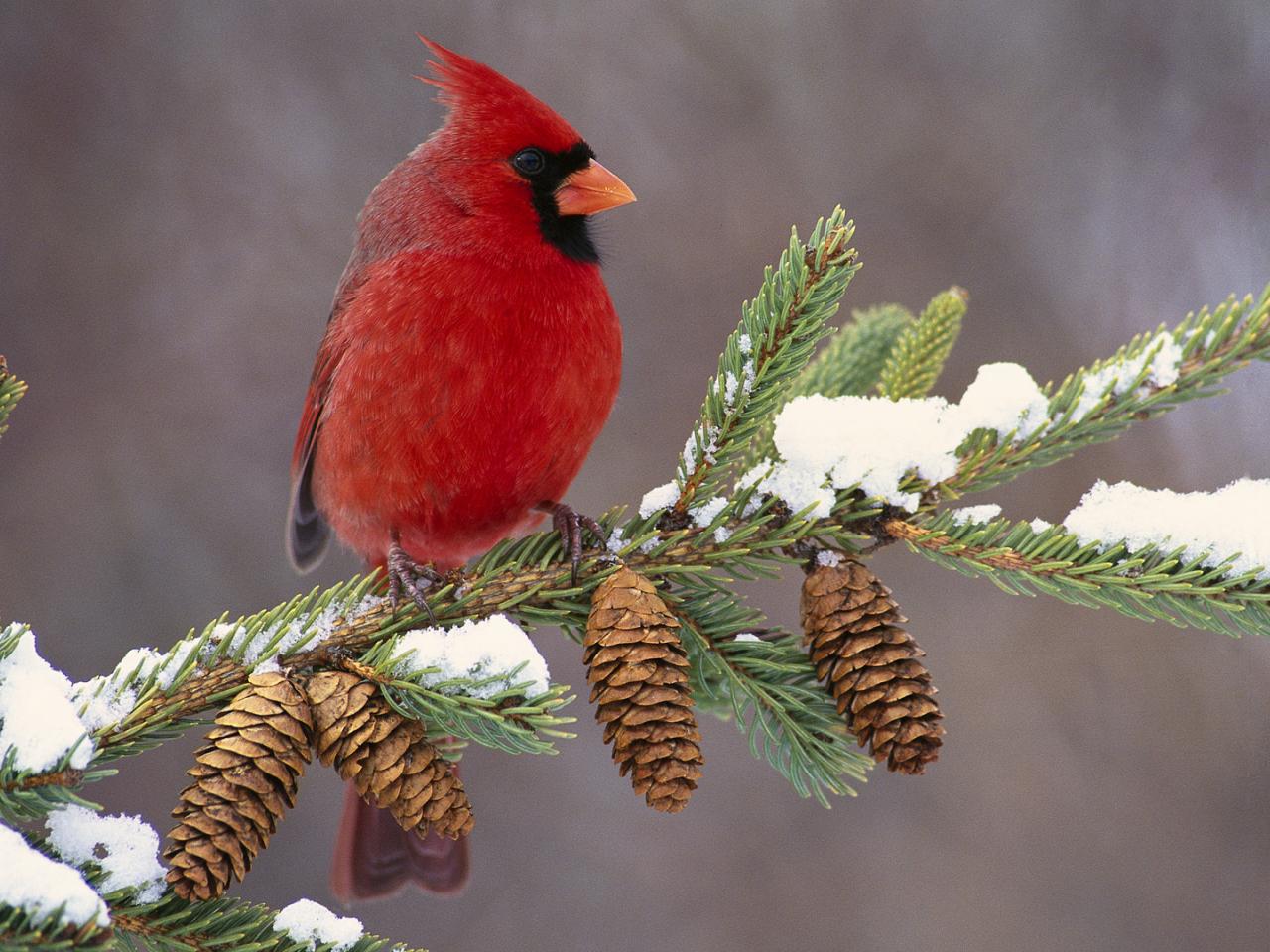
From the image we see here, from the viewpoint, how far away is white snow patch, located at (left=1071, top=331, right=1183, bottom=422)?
1.23m

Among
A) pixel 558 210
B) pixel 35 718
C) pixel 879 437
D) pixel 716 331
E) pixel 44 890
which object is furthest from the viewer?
pixel 716 331

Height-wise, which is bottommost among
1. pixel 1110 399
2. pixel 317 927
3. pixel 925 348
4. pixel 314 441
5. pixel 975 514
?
pixel 317 927

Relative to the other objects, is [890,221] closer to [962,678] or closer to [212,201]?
[962,678]

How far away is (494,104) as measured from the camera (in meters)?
1.77

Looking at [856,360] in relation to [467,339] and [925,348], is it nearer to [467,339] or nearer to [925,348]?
[925,348]

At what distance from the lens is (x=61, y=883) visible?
2.49 ft

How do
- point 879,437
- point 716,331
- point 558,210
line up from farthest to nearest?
point 716,331
point 558,210
point 879,437

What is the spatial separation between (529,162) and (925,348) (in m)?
0.69

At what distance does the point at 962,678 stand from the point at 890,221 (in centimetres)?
127

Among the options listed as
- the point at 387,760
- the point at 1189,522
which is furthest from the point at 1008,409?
the point at 387,760

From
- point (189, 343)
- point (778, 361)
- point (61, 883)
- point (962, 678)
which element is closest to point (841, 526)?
point (778, 361)

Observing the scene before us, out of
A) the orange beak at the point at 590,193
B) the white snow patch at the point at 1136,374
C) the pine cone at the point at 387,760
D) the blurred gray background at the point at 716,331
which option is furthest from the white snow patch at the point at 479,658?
the blurred gray background at the point at 716,331

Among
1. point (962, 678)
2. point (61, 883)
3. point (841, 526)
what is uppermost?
point (962, 678)

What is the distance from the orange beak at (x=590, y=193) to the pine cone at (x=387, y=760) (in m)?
0.97
